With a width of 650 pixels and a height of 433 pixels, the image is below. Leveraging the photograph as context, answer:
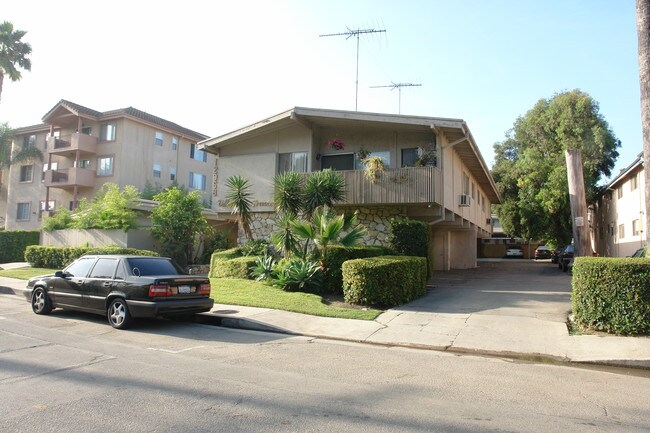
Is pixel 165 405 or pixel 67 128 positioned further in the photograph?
pixel 67 128

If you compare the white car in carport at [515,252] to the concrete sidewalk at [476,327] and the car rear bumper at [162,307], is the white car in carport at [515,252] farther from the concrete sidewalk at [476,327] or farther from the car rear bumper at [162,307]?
the car rear bumper at [162,307]

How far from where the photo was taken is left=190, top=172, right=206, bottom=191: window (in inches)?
1535

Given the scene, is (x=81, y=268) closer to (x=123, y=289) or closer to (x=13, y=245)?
(x=123, y=289)

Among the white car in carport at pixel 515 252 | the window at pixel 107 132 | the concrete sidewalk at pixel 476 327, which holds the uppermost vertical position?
the window at pixel 107 132

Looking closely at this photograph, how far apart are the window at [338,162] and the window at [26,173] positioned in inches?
1164

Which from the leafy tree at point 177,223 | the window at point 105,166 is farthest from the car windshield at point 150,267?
the window at point 105,166

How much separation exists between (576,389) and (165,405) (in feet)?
16.2

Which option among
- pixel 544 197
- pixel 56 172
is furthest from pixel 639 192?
pixel 56 172

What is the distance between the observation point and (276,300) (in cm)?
1258

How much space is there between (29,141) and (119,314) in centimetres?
3594

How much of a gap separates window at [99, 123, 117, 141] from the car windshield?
26.7m

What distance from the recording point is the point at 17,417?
4.48m

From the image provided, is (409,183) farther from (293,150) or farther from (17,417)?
(17,417)

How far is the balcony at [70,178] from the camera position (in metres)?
33.1
